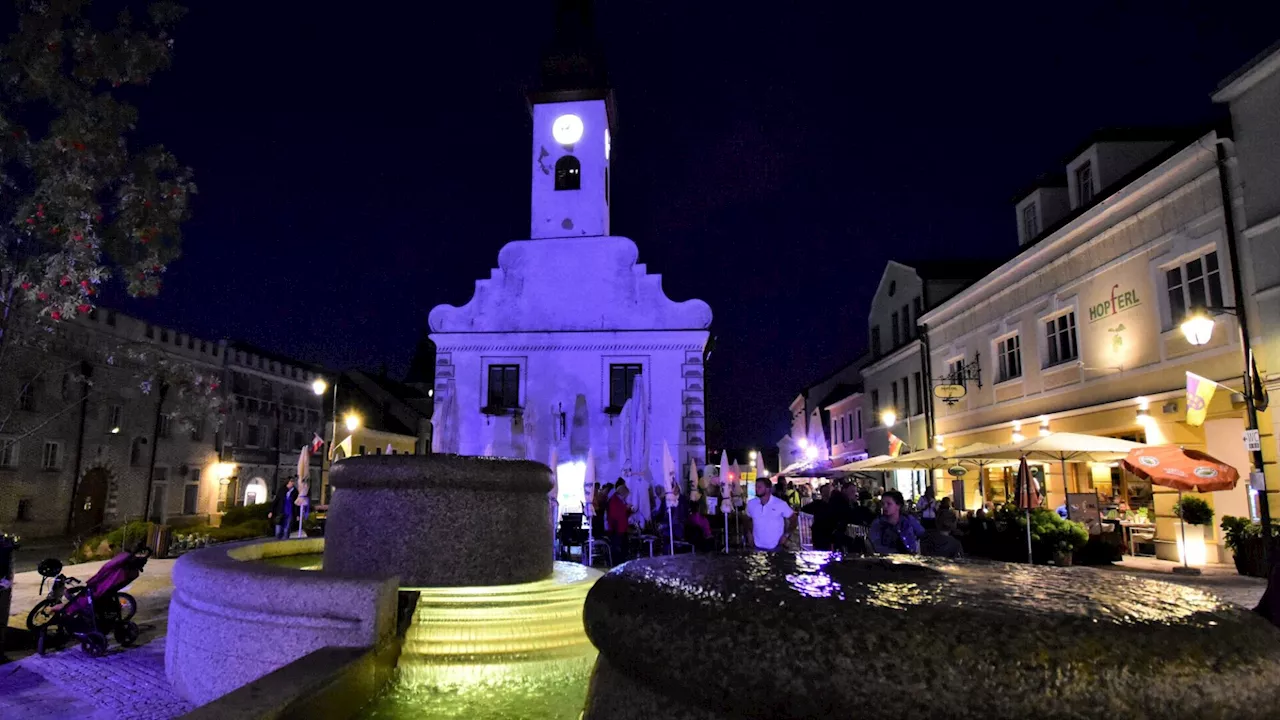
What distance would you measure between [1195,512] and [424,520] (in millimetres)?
15866

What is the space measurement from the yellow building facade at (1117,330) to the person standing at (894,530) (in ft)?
27.5

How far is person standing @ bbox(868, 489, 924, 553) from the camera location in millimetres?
8922

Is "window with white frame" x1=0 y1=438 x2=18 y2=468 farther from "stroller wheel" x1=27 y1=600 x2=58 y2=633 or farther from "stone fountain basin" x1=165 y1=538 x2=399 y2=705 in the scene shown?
"stone fountain basin" x1=165 y1=538 x2=399 y2=705

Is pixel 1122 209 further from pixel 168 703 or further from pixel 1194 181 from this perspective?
pixel 168 703

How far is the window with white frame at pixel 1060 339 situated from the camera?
19.4 metres

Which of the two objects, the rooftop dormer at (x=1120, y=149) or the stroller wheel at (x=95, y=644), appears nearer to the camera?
the stroller wheel at (x=95, y=644)

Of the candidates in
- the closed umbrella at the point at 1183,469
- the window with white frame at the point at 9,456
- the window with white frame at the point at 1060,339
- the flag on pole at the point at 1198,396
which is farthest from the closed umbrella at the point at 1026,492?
the window with white frame at the point at 9,456

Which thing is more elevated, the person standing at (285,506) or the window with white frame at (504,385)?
the window with white frame at (504,385)

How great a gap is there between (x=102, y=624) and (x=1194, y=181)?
1937 centimetres

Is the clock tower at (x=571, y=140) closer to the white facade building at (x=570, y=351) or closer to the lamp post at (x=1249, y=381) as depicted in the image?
the white facade building at (x=570, y=351)

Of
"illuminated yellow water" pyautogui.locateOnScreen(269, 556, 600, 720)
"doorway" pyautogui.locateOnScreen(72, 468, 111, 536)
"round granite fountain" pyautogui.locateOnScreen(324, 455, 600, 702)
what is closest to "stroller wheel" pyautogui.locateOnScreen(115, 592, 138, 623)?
"round granite fountain" pyautogui.locateOnScreen(324, 455, 600, 702)

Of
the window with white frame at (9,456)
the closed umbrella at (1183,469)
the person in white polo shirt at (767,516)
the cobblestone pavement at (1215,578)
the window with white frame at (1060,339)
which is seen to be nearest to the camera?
the person in white polo shirt at (767,516)

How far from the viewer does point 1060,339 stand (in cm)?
1992

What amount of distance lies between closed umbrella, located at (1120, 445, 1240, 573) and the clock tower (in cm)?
2253
